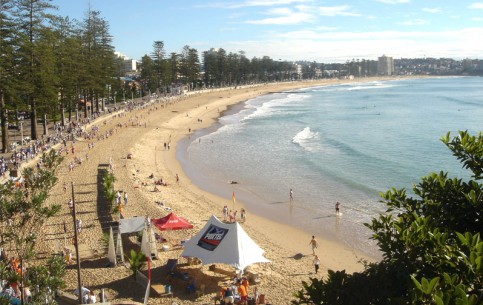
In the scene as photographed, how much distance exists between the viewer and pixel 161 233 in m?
16.1

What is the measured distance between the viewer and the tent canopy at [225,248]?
11727 millimetres

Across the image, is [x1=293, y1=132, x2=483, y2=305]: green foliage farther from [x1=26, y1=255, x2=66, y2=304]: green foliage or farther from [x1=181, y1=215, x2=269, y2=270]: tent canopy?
[x1=181, y1=215, x2=269, y2=270]: tent canopy

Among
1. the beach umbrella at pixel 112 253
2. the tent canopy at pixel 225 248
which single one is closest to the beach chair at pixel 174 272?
the tent canopy at pixel 225 248

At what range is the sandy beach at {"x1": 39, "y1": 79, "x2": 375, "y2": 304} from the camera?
12.0 meters

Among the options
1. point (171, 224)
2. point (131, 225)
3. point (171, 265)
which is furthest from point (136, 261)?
point (171, 224)

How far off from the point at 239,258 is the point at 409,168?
62.9ft

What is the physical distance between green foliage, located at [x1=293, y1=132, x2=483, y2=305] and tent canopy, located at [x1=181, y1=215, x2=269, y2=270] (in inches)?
235

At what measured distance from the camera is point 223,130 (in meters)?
46.5

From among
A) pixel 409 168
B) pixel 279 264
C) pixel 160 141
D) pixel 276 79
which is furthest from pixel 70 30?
pixel 276 79

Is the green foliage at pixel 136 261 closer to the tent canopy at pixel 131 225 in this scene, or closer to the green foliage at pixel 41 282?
the tent canopy at pixel 131 225

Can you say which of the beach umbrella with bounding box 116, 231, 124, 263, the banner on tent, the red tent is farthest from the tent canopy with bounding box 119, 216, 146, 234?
the banner on tent

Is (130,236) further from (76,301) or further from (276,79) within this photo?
(276,79)

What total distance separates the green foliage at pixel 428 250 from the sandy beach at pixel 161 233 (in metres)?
6.15

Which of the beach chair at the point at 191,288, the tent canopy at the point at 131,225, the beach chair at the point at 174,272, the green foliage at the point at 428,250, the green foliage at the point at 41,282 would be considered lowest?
the beach chair at the point at 191,288
